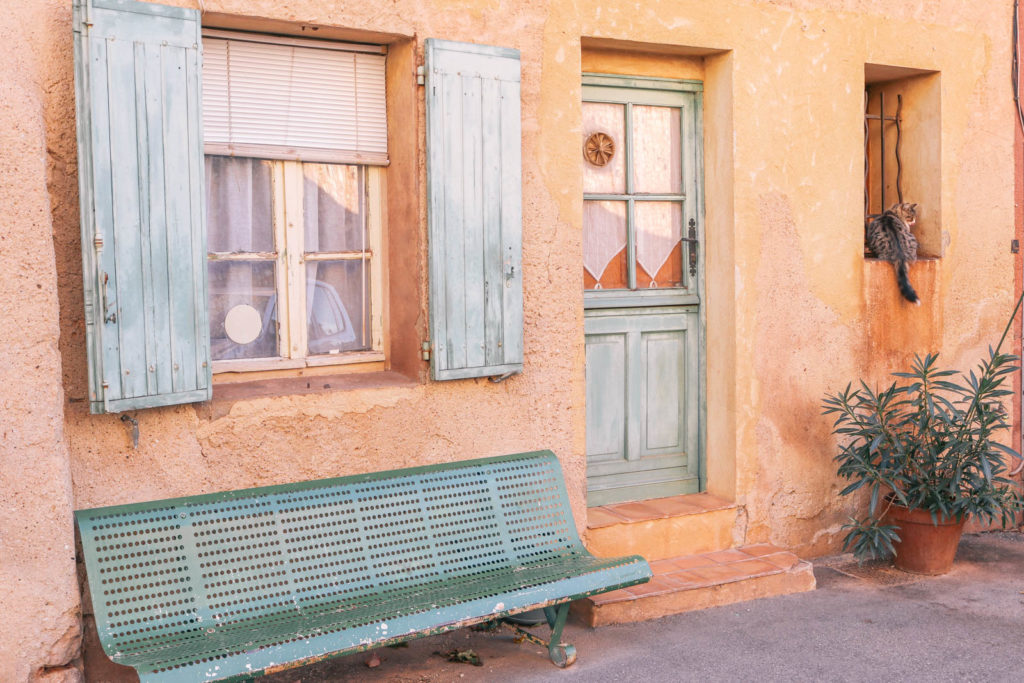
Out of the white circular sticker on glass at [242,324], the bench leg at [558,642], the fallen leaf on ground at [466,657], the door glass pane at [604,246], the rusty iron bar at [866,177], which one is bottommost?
the fallen leaf on ground at [466,657]

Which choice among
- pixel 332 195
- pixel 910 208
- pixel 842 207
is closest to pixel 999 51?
pixel 910 208

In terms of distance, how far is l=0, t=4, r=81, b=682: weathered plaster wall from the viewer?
3.12 meters

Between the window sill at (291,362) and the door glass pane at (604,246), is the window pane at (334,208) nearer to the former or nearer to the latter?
the window sill at (291,362)

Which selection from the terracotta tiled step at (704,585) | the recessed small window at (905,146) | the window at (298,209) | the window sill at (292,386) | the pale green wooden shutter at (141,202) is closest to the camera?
the pale green wooden shutter at (141,202)

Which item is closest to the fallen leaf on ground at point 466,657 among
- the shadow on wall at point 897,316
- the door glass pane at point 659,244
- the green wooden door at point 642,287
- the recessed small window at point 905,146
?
the green wooden door at point 642,287

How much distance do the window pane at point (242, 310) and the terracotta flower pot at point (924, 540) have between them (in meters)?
3.31

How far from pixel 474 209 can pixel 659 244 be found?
1.33 metres

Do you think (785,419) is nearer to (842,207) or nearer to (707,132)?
(842,207)

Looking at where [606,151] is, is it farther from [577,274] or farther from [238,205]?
[238,205]

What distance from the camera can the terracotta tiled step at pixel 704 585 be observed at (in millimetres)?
4359

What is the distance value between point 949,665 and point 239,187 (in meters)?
3.50

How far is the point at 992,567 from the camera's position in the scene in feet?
17.4

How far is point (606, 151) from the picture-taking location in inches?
195

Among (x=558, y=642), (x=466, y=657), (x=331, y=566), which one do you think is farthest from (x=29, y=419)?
(x=558, y=642)
